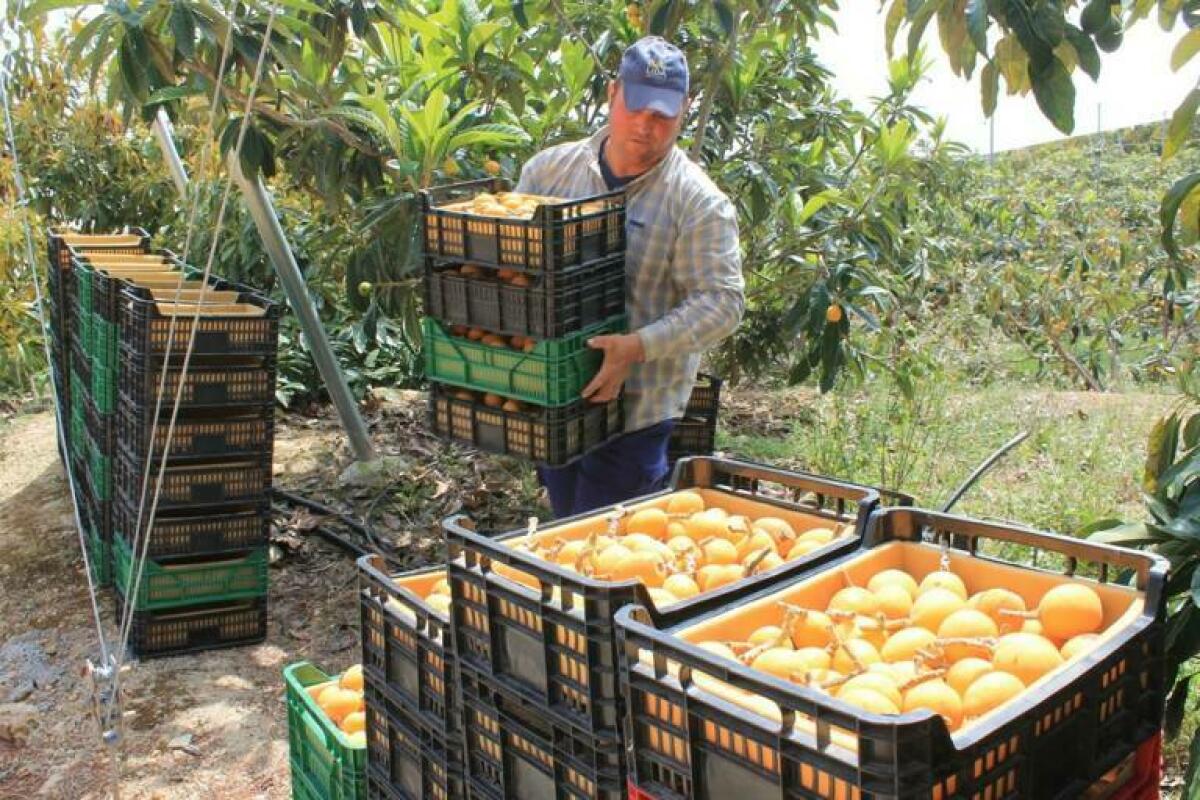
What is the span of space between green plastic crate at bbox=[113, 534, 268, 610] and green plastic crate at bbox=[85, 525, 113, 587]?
0.48 m

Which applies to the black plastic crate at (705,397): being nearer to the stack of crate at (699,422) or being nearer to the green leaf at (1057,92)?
the stack of crate at (699,422)

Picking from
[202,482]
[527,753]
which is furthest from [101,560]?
[527,753]

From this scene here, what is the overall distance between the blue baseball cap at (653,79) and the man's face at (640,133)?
0.9 inches

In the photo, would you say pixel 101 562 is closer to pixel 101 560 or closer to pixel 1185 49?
pixel 101 560

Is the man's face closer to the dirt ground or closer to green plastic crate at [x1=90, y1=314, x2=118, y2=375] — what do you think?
the dirt ground

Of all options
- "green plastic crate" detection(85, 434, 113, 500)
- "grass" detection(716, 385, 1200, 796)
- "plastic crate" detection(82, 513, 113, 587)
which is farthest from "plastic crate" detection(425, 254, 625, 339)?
"plastic crate" detection(82, 513, 113, 587)

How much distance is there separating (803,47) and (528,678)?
4.47m

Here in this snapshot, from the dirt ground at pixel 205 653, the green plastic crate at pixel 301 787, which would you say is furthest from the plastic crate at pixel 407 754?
the dirt ground at pixel 205 653

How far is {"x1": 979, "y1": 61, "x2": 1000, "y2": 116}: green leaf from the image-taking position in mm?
2080

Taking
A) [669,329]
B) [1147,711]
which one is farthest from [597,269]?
[1147,711]

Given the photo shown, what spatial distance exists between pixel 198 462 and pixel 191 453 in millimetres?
65

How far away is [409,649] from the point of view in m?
2.14

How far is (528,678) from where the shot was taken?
5.90 ft

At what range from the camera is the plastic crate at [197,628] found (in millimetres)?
4129
